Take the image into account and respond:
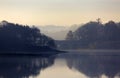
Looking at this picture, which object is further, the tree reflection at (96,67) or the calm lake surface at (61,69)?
the tree reflection at (96,67)

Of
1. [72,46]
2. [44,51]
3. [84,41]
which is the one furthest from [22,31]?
[84,41]

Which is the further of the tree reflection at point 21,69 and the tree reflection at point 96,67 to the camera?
the tree reflection at point 96,67

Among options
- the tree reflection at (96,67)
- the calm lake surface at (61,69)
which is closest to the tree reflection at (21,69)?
the calm lake surface at (61,69)

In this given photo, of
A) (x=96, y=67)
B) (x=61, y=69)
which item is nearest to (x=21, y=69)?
(x=61, y=69)

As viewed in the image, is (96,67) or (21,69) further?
(96,67)

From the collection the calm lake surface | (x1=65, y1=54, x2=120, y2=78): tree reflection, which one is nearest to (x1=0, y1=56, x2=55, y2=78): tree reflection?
the calm lake surface

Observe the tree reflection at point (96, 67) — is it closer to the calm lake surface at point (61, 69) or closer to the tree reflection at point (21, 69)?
the calm lake surface at point (61, 69)

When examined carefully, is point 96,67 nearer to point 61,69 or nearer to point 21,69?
point 61,69

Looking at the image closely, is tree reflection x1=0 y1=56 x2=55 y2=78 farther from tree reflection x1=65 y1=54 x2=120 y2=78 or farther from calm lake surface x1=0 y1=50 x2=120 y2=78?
tree reflection x1=65 y1=54 x2=120 y2=78

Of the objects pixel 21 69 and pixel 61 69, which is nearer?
pixel 61 69

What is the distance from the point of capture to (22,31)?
4151 inches

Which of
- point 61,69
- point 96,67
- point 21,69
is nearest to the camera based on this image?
point 61,69

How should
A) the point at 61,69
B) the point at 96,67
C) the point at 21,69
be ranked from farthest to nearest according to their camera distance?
the point at 96,67 → the point at 21,69 → the point at 61,69

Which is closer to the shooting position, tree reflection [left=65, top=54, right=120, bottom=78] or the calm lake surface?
the calm lake surface
